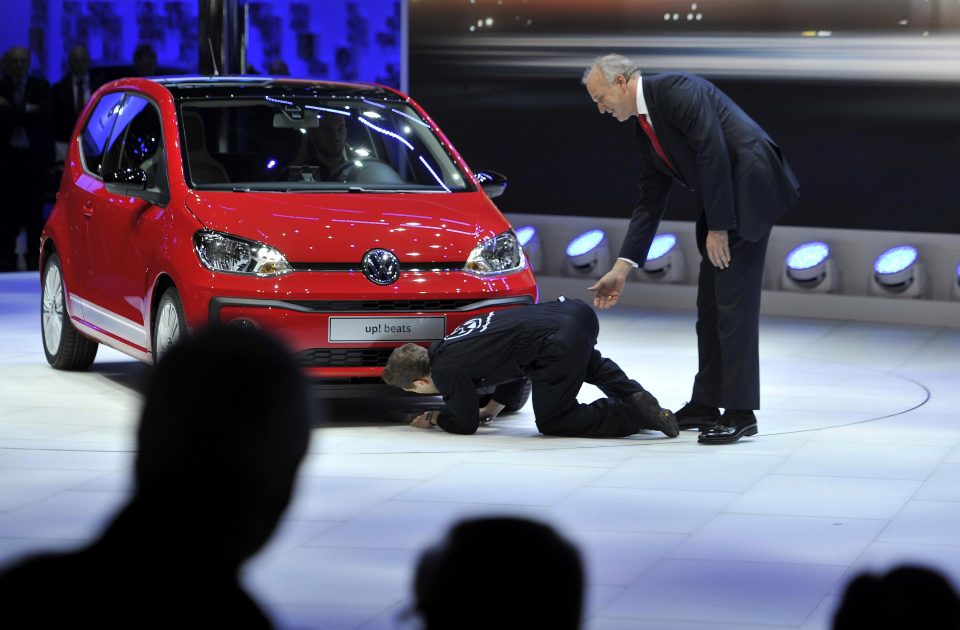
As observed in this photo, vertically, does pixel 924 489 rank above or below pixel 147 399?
below

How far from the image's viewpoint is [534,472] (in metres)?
6.09

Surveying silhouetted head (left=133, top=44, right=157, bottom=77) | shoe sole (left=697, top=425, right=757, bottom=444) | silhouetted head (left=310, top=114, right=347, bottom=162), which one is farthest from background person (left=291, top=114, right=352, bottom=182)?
silhouetted head (left=133, top=44, right=157, bottom=77)

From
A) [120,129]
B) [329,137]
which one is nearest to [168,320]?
[329,137]

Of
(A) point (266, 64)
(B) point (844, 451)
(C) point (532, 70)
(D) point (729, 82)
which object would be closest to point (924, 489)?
(B) point (844, 451)

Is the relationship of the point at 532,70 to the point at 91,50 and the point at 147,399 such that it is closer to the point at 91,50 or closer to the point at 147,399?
the point at 91,50

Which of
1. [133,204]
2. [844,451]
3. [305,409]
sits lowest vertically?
[844,451]

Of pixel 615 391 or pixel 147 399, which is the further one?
pixel 615 391

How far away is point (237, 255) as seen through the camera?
6.86m

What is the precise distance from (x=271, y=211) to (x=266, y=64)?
8.29 meters

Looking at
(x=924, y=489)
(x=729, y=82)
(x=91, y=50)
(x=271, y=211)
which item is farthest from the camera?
(x=91, y=50)

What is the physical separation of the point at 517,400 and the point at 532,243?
5169 mm

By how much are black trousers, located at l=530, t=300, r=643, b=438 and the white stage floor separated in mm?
79

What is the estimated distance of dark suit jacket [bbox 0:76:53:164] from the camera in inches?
562

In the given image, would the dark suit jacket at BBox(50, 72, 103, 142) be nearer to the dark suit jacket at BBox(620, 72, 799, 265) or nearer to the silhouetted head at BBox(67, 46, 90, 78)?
the silhouetted head at BBox(67, 46, 90, 78)
